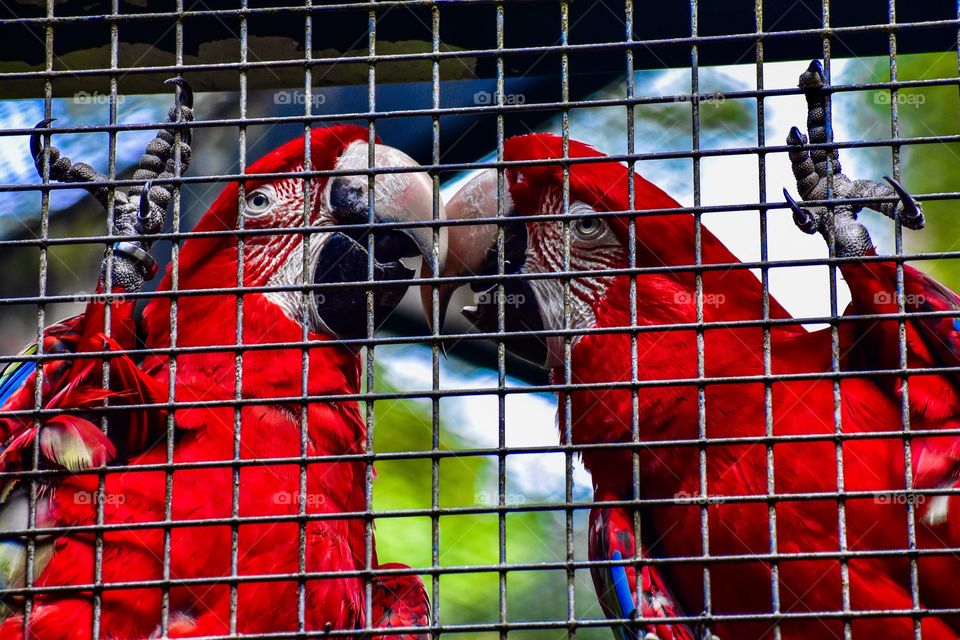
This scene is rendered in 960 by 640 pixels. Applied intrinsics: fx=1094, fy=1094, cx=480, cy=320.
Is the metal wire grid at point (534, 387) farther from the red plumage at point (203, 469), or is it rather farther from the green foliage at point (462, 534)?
the green foliage at point (462, 534)

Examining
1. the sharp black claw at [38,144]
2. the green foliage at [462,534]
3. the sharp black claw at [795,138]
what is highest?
the sharp black claw at [38,144]

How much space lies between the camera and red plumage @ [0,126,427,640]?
188cm

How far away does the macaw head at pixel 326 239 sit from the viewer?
92.9 inches

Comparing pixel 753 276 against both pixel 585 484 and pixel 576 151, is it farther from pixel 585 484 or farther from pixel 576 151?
pixel 585 484

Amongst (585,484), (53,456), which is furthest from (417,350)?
(53,456)

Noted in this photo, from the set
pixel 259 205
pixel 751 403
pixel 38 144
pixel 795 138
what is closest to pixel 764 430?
pixel 751 403

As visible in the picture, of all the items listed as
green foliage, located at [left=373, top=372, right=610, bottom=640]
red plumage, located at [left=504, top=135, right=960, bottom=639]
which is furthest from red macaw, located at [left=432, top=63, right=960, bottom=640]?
green foliage, located at [left=373, top=372, right=610, bottom=640]

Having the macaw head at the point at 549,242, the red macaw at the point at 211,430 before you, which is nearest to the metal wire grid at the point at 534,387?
the red macaw at the point at 211,430

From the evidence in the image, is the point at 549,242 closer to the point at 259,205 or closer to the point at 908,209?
the point at 259,205

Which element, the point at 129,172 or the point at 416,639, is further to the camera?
the point at 129,172

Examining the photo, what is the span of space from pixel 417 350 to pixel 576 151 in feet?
2.83

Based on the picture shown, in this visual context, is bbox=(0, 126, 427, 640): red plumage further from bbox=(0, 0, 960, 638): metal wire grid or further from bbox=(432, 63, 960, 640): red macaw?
bbox=(432, 63, 960, 640): red macaw

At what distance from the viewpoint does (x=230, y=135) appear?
9.36ft

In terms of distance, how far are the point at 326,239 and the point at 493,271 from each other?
1.26ft
